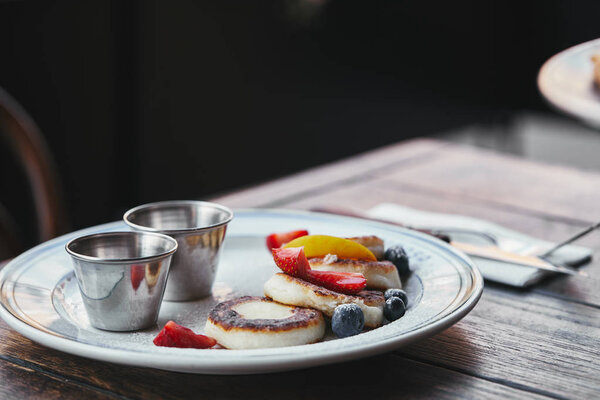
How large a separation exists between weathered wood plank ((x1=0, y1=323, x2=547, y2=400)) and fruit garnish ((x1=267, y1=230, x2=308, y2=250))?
277mm

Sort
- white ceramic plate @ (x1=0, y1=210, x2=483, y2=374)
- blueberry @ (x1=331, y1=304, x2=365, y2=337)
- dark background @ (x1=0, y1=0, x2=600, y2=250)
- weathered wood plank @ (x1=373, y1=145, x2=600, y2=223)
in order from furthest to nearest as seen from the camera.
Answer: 1. dark background @ (x1=0, y1=0, x2=600, y2=250)
2. weathered wood plank @ (x1=373, y1=145, x2=600, y2=223)
3. blueberry @ (x1=331, y1=304, x2=365, y2=337)
4. white ceramic plate @ (x1=0, y1=210, x2=483, y2=374)

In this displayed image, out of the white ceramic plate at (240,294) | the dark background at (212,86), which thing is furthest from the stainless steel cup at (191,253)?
the dark background at (212,86)

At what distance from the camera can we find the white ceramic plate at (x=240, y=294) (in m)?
0.65

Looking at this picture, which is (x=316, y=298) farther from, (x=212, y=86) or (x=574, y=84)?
(x=212, y=86)

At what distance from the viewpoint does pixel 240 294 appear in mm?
939

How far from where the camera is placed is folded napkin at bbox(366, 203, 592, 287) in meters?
1.01

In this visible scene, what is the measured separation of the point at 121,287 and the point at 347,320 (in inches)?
9.5

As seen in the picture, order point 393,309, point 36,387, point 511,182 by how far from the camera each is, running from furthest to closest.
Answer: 1. point 511,182
2. point 393,309
3. point 36,387

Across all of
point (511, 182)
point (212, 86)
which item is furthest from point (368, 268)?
point (212, 86)

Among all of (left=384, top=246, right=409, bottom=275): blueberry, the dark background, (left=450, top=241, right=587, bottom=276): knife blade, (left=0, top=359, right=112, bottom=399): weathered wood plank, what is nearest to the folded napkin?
(left=450, top=241, right=587, bottom=276): knife blade

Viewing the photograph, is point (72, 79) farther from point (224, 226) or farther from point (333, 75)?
point (224, 226)

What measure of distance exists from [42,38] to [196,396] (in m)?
2.25

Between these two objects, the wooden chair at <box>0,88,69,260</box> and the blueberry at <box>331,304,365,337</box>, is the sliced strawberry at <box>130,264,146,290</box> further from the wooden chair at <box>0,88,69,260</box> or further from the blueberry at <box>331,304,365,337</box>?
the wooden chair at <box>0,88,69,260</box>

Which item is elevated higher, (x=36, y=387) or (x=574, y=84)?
(x=574, y=84)
